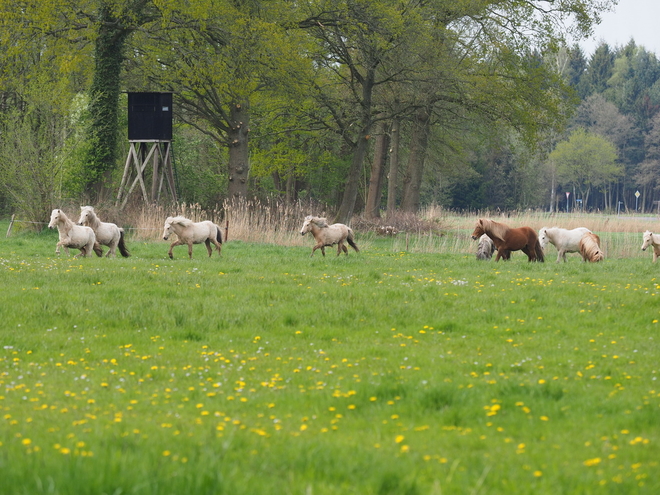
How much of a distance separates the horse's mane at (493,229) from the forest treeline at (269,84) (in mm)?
14025

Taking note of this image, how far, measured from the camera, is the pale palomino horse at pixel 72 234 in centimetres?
1944

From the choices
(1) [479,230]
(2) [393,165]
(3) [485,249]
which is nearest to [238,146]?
(2) [393,165]

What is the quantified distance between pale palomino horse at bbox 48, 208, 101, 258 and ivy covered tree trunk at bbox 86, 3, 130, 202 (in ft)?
40.4

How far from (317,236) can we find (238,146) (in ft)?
48.7

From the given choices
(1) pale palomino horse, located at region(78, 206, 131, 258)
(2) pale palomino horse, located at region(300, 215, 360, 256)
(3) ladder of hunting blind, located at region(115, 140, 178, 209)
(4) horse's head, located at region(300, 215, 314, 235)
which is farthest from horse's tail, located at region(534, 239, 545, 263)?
(3) ladder of hunting blind, located at region(115, 140, 178, 209)

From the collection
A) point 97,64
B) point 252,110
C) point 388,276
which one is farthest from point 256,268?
point 252,110

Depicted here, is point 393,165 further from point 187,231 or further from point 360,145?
point 187,231

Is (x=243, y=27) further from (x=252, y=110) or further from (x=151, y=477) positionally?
(x=151, y=477)

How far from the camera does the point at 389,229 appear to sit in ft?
126

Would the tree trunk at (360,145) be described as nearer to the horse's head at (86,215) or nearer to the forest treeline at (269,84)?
the forest treeline at (269,84)

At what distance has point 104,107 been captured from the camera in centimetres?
3194

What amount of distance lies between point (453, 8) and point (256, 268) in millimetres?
22757

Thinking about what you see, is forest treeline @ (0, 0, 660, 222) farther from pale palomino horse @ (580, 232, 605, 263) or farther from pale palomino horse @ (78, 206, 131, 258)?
pale palomino horse @ (580, 232, 605, 263)

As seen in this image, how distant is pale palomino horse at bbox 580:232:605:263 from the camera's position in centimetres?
2137
